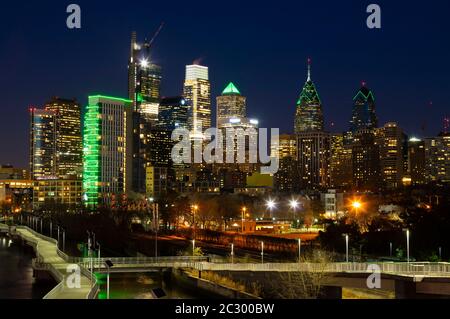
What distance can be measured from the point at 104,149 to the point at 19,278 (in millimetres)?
91843

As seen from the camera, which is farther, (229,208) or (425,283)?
(229,208)

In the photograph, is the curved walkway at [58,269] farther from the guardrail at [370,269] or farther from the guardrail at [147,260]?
the guardrail at [370,269]

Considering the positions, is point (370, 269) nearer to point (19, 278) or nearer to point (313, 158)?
point (19, 278)

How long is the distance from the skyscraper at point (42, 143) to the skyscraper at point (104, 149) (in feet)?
203

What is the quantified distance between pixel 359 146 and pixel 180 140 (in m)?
53.6

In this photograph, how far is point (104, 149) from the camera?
5172 inches

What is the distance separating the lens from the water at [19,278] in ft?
112

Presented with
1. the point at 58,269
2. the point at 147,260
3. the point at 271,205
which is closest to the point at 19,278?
the point at 58,269

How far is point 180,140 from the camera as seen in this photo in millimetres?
191250
